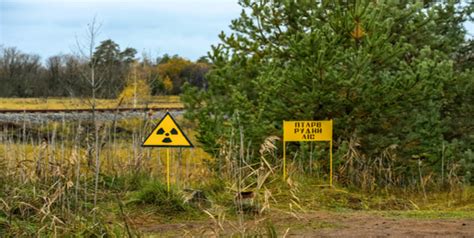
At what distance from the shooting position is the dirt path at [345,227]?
21.8ft

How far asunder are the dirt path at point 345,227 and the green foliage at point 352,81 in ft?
7.74

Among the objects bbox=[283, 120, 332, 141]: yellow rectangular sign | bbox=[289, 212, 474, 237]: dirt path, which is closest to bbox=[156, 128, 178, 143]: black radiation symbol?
bbox=[289, 212, 474, 237]: dirt path

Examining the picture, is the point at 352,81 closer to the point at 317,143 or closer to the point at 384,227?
the point at 317,143

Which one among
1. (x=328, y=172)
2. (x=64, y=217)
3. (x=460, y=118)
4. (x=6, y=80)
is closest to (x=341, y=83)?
(x=328, y=172)

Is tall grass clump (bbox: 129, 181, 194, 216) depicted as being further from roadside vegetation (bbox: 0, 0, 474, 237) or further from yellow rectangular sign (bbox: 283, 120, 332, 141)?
yellow rectangular sign (bbox: 283, 120, 332, 141)

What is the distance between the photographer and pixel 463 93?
12.3 meters

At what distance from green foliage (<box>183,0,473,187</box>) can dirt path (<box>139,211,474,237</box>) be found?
236 centimetres

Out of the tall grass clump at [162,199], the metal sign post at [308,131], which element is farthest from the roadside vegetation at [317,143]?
the metal sign post at [308,131]

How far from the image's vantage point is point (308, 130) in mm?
10570

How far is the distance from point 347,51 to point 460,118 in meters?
3.45

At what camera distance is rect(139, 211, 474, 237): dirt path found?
21.8ft

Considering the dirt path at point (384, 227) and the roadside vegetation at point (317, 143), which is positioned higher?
the roadside vegetation at point (317, 143)

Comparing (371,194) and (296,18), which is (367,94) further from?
(296,18)

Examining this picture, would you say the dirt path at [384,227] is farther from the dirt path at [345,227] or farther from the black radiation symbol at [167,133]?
the black radiation symbol at [167,133]
